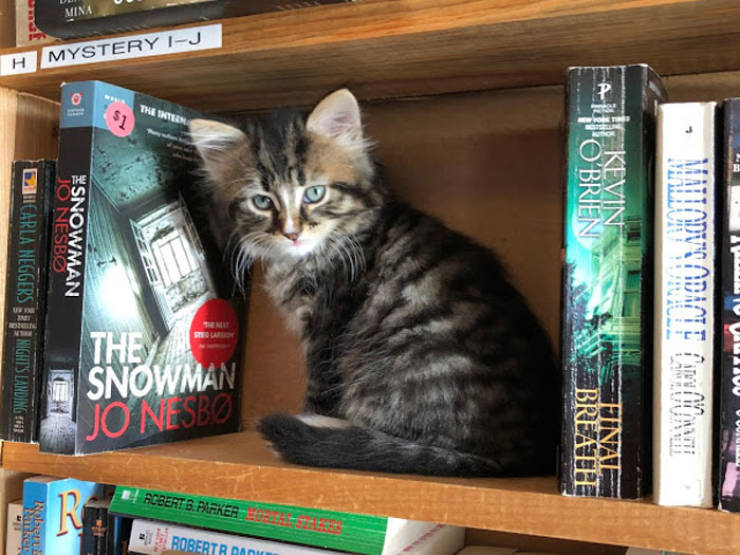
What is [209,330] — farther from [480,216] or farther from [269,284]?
[480,216]

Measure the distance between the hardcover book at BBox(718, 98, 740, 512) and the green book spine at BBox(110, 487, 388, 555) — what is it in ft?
1.23

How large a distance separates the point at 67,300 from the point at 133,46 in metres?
0.33

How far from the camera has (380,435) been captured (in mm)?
887

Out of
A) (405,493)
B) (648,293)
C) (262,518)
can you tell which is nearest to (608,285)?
(648,293)

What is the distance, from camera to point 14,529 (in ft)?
3.49

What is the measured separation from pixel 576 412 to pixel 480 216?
0.45 m

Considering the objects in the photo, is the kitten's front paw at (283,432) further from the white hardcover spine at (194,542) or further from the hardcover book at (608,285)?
the hardcover book at (608,285)

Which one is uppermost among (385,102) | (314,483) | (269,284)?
(385,102)

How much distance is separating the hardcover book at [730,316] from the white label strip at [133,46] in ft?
1.88

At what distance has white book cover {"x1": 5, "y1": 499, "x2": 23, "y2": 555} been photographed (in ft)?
3.44

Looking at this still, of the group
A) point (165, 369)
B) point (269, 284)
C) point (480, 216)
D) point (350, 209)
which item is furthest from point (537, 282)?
point (165, 369)

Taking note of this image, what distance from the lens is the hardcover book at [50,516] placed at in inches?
39.9

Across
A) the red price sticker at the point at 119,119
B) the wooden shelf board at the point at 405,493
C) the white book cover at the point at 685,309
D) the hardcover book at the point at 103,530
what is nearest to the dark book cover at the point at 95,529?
the hardcover book at the point at 103,530

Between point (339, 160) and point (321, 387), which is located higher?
point (339, 160)
